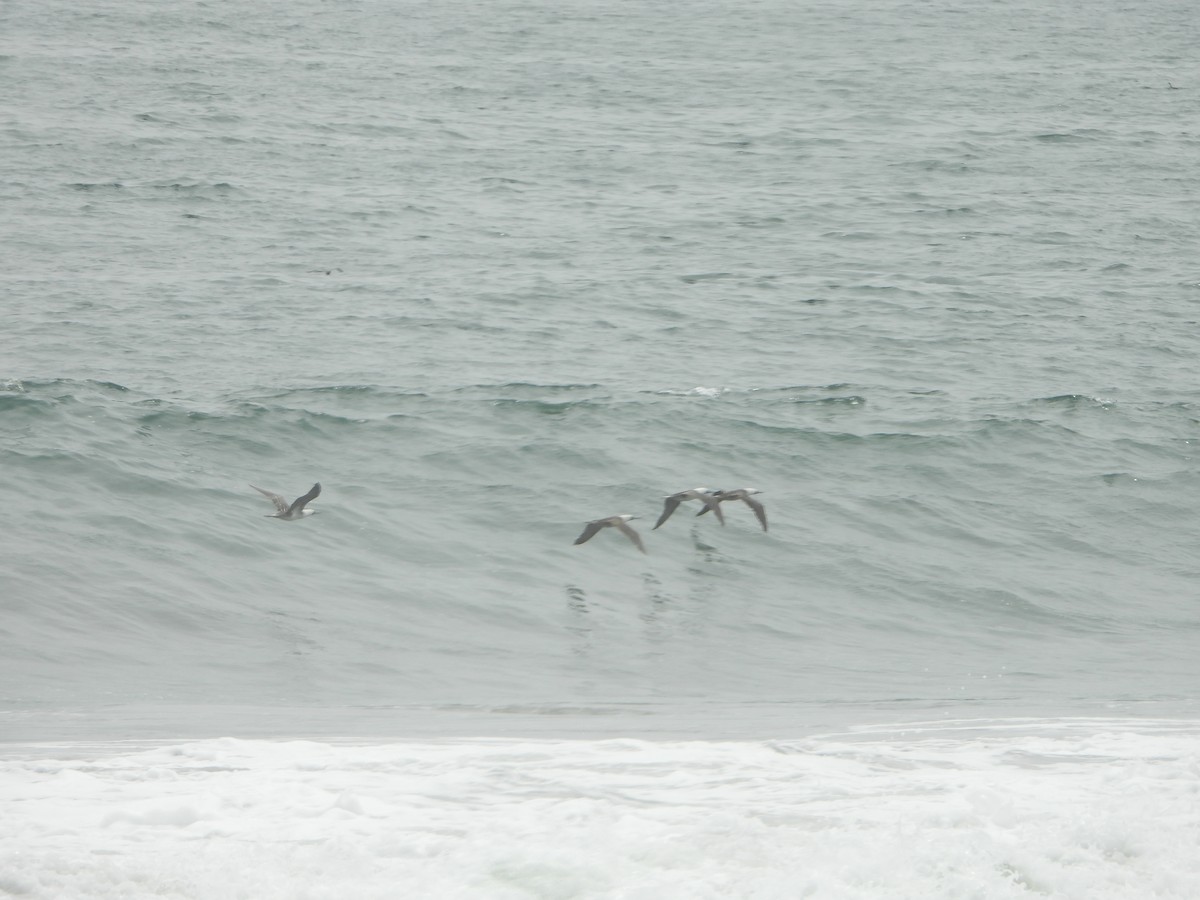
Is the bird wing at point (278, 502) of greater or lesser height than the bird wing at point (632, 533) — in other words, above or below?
above

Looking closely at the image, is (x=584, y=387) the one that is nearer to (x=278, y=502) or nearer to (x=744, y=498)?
(x=744, y=498)

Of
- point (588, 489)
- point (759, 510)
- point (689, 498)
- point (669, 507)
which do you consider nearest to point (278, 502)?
point (588, 489)

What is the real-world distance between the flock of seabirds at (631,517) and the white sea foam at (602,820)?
6.33 meters

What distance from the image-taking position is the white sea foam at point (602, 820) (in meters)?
8.16

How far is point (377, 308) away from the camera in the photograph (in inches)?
1020

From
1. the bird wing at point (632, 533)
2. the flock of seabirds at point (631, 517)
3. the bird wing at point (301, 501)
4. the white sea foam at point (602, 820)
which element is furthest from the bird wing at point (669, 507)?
the white sea foam at point (602, 820)

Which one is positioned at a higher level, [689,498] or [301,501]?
[301,501]

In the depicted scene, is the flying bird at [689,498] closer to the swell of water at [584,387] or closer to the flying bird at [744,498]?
the flying bird at [744,498]

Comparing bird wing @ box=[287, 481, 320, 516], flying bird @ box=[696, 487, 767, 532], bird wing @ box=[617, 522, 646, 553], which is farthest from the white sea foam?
flying bird @ box=[696, 487, 767, 532]

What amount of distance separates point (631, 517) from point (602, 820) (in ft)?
25.8

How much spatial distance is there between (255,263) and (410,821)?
20.5m

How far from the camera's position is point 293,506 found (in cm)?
1652

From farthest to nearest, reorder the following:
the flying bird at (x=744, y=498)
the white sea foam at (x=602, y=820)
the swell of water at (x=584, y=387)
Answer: the flying bird at (x=744, y=498), the swell of water at (x=584, y=387), the white sea foam at (x=602, y=820)

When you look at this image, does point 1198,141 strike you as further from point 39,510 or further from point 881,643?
point 39,510
